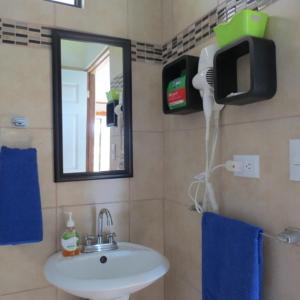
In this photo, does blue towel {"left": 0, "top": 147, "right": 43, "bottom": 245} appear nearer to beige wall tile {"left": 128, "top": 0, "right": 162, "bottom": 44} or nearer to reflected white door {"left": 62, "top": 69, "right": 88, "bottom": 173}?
reflected white door {"left": 62, "top": 69, "right": 88, "bottom": 173}

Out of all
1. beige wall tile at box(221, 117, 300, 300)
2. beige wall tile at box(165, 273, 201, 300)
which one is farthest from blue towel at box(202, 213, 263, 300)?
beige wall tile at box(165, 273, 201, 300)

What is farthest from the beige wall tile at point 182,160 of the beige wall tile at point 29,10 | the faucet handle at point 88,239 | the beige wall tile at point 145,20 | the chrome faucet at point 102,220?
the beige wall tile at point 29,10

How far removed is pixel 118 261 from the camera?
148 cm

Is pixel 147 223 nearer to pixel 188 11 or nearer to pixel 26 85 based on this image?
pixel 26 85

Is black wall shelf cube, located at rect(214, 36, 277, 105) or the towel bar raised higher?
black wall shelf cube, located at rect(214, 36, 277, 105)

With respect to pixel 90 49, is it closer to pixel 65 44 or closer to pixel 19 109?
pixel 65 44

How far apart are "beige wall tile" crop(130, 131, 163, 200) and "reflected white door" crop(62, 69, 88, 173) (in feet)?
1.01

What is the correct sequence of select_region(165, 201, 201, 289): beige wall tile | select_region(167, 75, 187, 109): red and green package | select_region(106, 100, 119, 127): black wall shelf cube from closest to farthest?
select_region(167, 75, 187, 109): red and green package → select_region(165, 201, 201, 289): beige wall tile → select_region(106, 100, 119, 127): black wall shelf cube

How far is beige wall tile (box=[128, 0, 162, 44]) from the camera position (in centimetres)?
169

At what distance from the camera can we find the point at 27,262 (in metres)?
1.43

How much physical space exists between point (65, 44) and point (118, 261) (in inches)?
45.3

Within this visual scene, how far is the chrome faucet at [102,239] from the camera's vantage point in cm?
148

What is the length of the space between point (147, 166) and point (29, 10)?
1.02 meters

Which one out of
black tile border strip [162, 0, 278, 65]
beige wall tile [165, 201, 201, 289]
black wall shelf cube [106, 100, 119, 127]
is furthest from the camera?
black wall shelf cube [106, 100, 119, 127]
